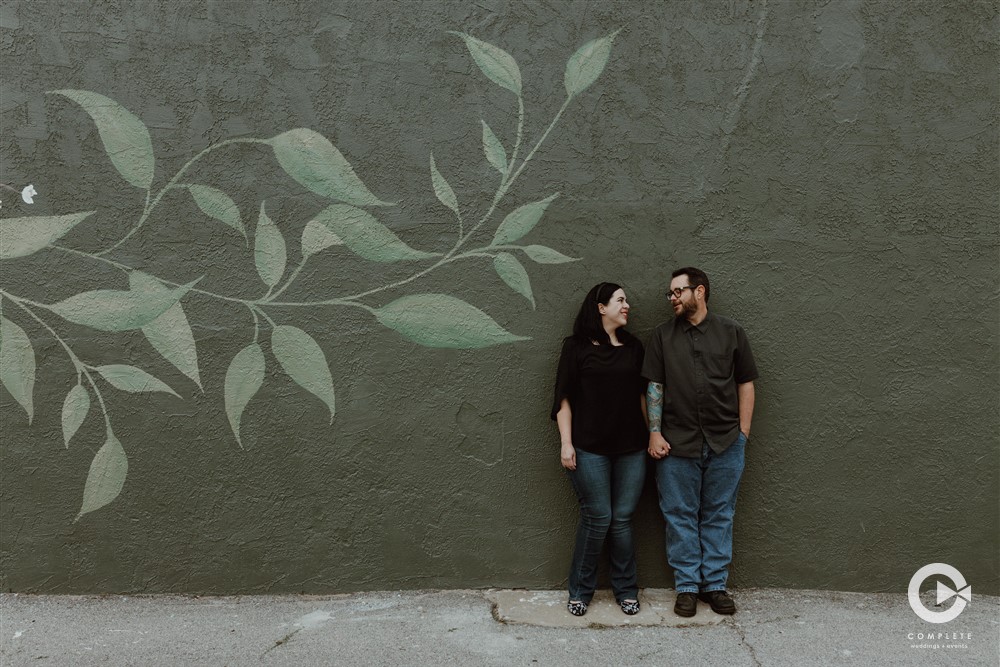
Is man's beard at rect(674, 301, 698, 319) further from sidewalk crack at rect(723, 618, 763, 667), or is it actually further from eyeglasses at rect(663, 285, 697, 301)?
sidewalk crack at rect(723, 618, 763, 667)

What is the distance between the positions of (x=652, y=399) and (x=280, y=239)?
7.35ft

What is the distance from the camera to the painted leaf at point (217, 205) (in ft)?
14.0

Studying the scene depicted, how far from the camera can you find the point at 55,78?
429 cm

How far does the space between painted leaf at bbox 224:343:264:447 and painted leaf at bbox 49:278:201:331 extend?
493 mm

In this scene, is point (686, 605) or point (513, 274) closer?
point (686, 605)

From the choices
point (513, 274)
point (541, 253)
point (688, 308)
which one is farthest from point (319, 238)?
point (688, 308)

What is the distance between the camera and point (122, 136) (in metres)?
4.29

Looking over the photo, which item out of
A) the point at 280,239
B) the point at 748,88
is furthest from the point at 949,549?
the point at 280,239

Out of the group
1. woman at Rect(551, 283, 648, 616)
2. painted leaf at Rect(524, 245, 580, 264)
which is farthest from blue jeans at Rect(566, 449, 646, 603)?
painted leaf at Rect(524, 245, 580, 264)

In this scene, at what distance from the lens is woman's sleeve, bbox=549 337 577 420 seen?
13.2ft

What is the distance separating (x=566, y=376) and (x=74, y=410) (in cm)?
278

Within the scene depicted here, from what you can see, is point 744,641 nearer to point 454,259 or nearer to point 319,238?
point 454,259

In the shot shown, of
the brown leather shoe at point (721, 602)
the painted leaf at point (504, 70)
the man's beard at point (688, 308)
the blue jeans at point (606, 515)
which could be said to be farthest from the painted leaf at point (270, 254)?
the brown leather shoe at point (721, 602)

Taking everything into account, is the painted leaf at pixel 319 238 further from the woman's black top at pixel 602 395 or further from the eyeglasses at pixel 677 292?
the eyeglasses at pixel 677 292
